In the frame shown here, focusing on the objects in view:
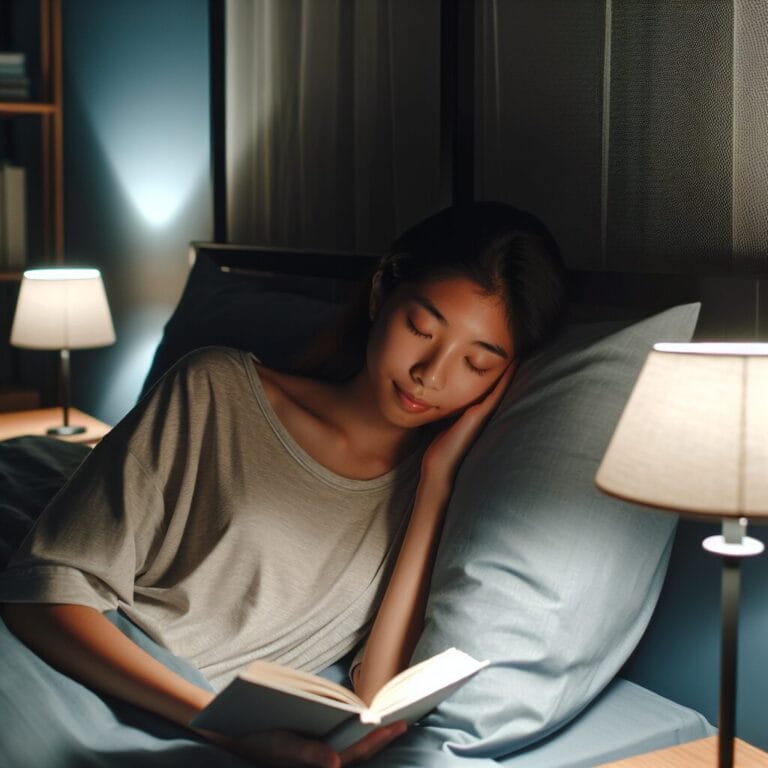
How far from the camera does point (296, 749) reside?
1022 millimetres

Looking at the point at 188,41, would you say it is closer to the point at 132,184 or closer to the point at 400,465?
the point at 132,184

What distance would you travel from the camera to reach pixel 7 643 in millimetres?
1141

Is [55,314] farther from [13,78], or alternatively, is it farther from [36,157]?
[36,157]

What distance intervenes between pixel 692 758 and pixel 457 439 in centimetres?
47

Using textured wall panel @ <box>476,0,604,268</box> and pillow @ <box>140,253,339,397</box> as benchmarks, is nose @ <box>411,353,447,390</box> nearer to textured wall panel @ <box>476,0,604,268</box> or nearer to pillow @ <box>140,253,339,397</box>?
textured wall panel @ <box>476,0,604,268</box>

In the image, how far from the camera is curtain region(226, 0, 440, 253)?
2.08m

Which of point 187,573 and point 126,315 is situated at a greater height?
point 126,315

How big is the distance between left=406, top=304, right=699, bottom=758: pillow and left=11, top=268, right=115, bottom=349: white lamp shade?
181cm

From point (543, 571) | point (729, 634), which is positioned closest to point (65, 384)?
point (543, 571)

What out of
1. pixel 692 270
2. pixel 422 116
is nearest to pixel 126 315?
pixel 422 116

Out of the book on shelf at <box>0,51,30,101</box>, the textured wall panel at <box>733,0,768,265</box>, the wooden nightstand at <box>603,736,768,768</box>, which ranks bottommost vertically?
the wooden nightstand at <box>603,736,768,768</box>

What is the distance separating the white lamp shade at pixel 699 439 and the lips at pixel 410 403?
1.62 ft

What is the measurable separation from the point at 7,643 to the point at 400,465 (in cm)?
54

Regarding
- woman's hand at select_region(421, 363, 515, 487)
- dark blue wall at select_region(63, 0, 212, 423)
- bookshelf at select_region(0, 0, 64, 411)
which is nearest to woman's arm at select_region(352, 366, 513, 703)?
woman's hand at select_region(421, 363, 515, 487)
